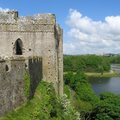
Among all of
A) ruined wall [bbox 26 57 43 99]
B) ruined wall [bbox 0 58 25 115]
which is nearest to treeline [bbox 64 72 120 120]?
ruined wall [bbox 26 57 43 99]

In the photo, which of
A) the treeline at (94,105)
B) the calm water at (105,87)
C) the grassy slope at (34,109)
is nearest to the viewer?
the grassy slope at (34,109)

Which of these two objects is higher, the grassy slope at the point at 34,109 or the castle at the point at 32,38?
the castle at the point at 32,38

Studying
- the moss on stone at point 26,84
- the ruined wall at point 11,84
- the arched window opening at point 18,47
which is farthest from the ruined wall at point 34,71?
the arched window opening at point 18,47

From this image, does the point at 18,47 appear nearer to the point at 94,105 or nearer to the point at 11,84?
the point at 11,84

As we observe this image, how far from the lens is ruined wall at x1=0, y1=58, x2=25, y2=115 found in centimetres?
1788

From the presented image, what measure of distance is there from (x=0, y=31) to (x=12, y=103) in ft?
33.8

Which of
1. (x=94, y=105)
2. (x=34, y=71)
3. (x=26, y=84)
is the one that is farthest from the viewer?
(x=94, y=105)

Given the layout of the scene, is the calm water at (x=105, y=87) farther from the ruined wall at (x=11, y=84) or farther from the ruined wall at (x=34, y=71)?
the ruined wall at (x=11, y=84)

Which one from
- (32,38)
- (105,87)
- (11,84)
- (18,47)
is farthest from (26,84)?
(105,87)

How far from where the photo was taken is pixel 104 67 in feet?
580

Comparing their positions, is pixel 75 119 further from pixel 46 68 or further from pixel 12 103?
pixel 12 103

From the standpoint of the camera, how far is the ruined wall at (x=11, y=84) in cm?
1788

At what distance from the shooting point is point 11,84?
1914cm

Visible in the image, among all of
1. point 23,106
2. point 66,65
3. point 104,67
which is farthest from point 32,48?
point 104,67
